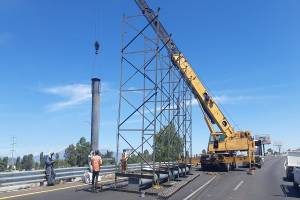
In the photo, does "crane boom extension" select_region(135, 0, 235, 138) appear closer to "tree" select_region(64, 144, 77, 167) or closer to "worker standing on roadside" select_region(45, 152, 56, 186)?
"worker standing on roadside" select_region(45, 152, 56, 186)

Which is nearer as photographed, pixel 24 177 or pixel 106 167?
pixel 24 177

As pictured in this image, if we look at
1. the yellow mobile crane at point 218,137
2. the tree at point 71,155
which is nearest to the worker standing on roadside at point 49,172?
the yellow mobile crane at point 218,137

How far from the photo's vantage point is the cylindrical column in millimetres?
25811

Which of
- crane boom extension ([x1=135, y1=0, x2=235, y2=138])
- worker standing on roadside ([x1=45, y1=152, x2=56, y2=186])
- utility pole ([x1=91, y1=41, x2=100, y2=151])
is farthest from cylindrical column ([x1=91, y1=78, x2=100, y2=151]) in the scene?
crane boom extension ([x1=135, y1=0, x2=235, y2=138])

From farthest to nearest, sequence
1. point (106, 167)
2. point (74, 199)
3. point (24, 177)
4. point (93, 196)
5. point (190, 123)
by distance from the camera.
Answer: point (190, 123) → point (106, 167) → point (24, 177) → point (93, 196) → point (74, 199)

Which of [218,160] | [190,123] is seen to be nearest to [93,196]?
[190,123]

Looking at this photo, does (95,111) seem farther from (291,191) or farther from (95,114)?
(291,191)

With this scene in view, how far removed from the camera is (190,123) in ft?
102

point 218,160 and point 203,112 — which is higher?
point 203,112

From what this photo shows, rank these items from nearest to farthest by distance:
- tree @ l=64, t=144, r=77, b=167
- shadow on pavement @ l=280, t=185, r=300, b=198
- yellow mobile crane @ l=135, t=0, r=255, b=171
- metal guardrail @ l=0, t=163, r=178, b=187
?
metal guardrail @ l=0, t=163, r=178, b=187 < shadow on pavement @ l=280, t=185, r=300, b=198 < yellow mobile crane @ l=135, t=0, r=255, b=171 < tree @ l=64, t=144, r=77, b=167

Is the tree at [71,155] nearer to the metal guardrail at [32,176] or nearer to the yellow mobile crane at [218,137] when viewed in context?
the yellow mobile crane at [218,137]

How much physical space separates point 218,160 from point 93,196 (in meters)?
18.7

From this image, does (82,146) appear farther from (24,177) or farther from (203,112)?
(24,177)

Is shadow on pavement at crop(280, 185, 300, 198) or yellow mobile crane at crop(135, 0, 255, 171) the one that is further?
yellow mobile crane at crop(135, 0, 255, 171)
